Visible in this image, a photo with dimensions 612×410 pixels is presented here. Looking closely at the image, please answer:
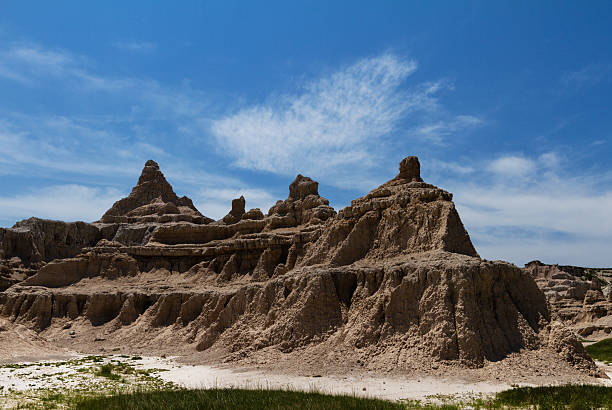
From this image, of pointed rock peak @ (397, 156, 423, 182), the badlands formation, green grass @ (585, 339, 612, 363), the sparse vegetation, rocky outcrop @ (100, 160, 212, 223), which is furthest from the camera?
rocky outcrop @ (100, 160, 212, 223)

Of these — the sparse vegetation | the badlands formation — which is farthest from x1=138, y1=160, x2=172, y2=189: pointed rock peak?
the sparse vegetation

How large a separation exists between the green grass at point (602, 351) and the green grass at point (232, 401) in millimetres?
25257

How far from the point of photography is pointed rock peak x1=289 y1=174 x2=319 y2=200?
6456cm

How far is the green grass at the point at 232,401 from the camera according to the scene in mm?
21453

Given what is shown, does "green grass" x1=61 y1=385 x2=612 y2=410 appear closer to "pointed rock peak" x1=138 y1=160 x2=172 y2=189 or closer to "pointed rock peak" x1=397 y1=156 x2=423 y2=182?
"pointed rock peak" x1=397 y1=156 x2=423 y2=182

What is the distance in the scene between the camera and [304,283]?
3900 centimetres

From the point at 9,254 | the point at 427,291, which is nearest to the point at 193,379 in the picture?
the point at 427,291

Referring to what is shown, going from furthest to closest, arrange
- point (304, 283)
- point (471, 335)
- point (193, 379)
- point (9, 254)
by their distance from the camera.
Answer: point (9, 254)
point (304, 283)
point (193, 379)
point (471, 335)

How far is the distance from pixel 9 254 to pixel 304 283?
157ft

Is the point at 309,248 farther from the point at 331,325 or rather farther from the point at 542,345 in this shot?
the point at 542,345

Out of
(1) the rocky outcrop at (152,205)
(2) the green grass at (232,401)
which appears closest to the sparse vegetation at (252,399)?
(2) the green grass at (232,401)

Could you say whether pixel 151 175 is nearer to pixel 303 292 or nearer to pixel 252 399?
pixel 303 292

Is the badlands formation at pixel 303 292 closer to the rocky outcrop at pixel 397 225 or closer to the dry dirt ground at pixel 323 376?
the rocky outcrop at pixel 397 225

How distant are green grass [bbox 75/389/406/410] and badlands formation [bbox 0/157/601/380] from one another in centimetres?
743
